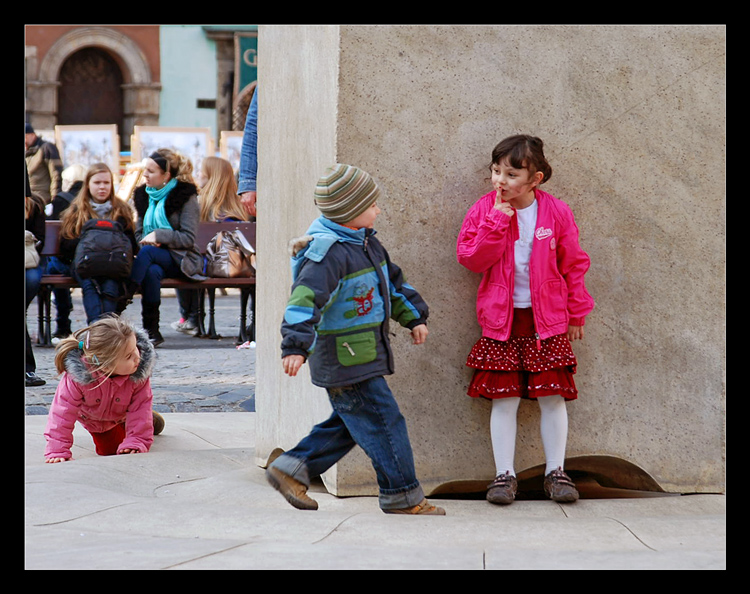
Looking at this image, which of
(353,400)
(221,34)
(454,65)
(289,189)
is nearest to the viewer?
(353,400)

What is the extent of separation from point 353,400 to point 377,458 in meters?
0.25

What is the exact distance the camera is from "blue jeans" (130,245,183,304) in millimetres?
9922

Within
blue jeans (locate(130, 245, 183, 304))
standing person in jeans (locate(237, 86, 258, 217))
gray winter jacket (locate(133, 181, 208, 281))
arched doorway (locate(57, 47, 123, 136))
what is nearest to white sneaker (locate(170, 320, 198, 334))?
gray winter jacket (locate(133, 181, 208, 281))

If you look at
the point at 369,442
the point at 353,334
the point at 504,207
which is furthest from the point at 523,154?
the point at 369,442

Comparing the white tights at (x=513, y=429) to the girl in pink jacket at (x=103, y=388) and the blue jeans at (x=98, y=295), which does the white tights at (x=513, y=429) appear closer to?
the girl in pink jacket at (x=103, y=388)

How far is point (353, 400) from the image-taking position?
13.3ft

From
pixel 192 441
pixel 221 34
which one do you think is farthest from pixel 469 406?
pixel 221 34

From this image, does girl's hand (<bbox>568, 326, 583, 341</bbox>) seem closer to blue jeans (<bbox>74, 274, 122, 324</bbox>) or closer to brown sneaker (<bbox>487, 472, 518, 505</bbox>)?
brown sneaker (<bbox>487, 472, 518, 505</bbox>)

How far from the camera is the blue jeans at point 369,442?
4.07 metres

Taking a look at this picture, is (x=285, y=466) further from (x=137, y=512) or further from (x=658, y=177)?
(x=658, y=177)

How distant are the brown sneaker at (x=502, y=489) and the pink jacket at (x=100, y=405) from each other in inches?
77.7

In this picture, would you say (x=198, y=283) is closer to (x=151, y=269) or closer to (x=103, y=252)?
(x=151, y=269)

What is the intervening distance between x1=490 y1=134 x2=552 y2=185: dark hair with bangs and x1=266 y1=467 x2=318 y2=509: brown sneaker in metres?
1.54

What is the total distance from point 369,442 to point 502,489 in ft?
2.28
